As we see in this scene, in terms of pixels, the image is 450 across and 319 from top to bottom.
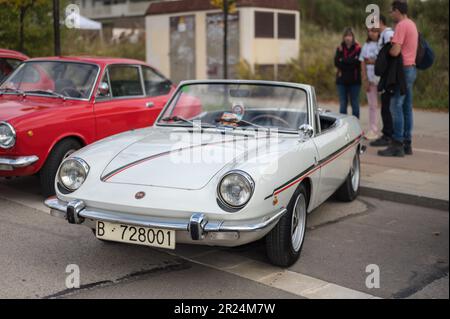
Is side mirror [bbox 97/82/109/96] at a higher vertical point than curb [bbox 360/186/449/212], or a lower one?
higher

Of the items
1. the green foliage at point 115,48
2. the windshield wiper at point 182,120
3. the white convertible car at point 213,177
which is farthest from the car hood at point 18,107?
the green foliage at point 115,48

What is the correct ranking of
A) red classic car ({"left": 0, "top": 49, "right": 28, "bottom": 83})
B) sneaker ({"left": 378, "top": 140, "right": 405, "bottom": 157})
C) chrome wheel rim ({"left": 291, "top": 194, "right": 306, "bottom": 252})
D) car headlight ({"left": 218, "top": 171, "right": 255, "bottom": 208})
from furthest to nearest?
sneaker ({"left": 378, "top": 140, "right": 405, "bottom": 157}) < red classic car ({"left": 0, "top": 49, "right": 28, "bottom": 83}) < chrome wheel rim ({"left": 291, "top": 194, "right": 306, "bottom": 252}) < car headlight ({"left": 218, "top": 171, "right": 255, "bottom": 208})

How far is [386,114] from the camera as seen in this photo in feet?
29.1

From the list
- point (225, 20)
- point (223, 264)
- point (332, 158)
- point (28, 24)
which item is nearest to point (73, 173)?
Result: point (223, 264)

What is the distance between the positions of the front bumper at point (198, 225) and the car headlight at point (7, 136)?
180cm

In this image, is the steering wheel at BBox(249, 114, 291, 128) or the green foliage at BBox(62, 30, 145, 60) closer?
the steering wheel at BBox(249, 114, 291, 128)

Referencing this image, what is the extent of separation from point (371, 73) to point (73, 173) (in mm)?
6472

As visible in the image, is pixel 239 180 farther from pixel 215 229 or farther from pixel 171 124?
pixel 171 124

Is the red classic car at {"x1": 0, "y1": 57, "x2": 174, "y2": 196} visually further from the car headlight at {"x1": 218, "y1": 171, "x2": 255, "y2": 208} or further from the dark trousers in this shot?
the dark trousers

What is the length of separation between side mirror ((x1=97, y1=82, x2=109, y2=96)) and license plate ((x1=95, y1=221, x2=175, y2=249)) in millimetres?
3010

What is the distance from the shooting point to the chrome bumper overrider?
3.51m

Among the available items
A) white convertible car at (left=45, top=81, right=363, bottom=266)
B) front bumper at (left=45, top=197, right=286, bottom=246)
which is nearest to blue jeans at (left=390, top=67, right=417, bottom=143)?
white convertible car at (left=45, top=81, right=363, bottom=266)

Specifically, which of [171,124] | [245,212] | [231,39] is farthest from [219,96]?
[231,39]

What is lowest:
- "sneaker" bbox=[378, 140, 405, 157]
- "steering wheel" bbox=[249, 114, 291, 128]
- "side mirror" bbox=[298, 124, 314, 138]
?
"sneaker" bbox=[378, 140, 405, 157]
